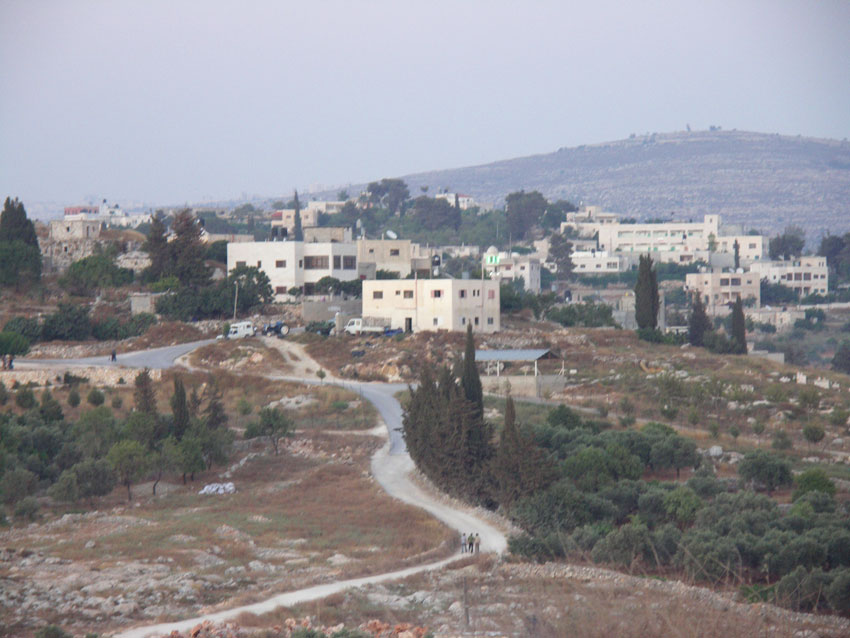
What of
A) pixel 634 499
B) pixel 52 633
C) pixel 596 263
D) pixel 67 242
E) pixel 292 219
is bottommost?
pixel 634 499

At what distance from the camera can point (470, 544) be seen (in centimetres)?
2284

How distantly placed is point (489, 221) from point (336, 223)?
62.0ft

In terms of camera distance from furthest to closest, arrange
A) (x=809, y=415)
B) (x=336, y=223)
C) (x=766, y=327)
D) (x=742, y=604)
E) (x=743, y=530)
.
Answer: (x=336, y=223) → (x=766, y=327) → (x=809, y=415) → (x=743, y=530) → (x=742, y=604)

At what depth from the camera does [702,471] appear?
29.3 m

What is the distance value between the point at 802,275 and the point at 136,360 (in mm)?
76151

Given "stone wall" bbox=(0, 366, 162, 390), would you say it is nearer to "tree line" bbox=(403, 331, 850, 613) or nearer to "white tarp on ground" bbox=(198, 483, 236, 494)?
"white tarp on ground" bbox=(198, 483, 236, 494)

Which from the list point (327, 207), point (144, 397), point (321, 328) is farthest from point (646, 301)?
point (327, 207)

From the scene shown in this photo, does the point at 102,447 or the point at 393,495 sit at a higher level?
the point at 102,447

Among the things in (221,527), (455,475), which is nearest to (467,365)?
(455,475)

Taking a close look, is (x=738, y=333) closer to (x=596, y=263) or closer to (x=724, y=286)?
(x=724, y=286)

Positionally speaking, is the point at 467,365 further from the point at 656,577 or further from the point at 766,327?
the point at 766,327

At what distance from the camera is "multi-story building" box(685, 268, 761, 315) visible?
9850cm

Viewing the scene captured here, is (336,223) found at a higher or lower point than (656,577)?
higher

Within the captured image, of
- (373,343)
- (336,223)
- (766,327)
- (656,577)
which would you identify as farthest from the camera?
(336,223)
